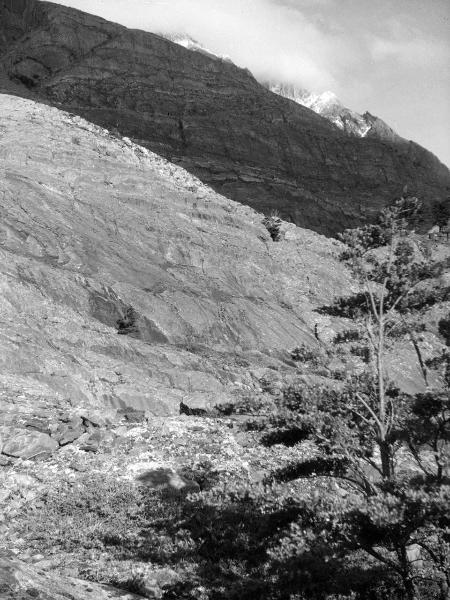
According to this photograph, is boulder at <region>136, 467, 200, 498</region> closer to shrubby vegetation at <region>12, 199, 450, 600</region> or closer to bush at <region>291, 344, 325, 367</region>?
shrubby vegetation at <region>12, 199, 450, 600</region>

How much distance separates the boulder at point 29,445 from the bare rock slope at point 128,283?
7.95 feet

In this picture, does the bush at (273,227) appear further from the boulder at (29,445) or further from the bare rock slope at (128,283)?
the boulder at (29,445)

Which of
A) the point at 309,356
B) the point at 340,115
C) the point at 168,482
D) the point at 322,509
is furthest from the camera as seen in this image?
the point at 340,115

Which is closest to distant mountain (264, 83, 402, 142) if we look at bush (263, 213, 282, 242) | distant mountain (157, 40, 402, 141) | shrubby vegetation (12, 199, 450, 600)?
distant mountain (157, 40, 402, 141)

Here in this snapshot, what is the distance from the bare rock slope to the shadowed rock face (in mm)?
39713

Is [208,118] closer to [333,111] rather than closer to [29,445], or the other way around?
[333,111]

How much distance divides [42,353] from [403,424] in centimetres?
1795

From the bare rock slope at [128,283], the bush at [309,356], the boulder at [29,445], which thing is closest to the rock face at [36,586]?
the bush at [309,356]

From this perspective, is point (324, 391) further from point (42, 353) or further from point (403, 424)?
point (42, 353)

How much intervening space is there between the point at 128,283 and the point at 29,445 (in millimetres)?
20260

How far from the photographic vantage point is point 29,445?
15086mm

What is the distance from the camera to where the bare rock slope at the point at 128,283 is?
23484 mm

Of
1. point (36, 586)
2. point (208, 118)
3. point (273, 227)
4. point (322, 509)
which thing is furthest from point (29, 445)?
point (208, 118)

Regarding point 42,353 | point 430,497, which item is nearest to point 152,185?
point 42,353
